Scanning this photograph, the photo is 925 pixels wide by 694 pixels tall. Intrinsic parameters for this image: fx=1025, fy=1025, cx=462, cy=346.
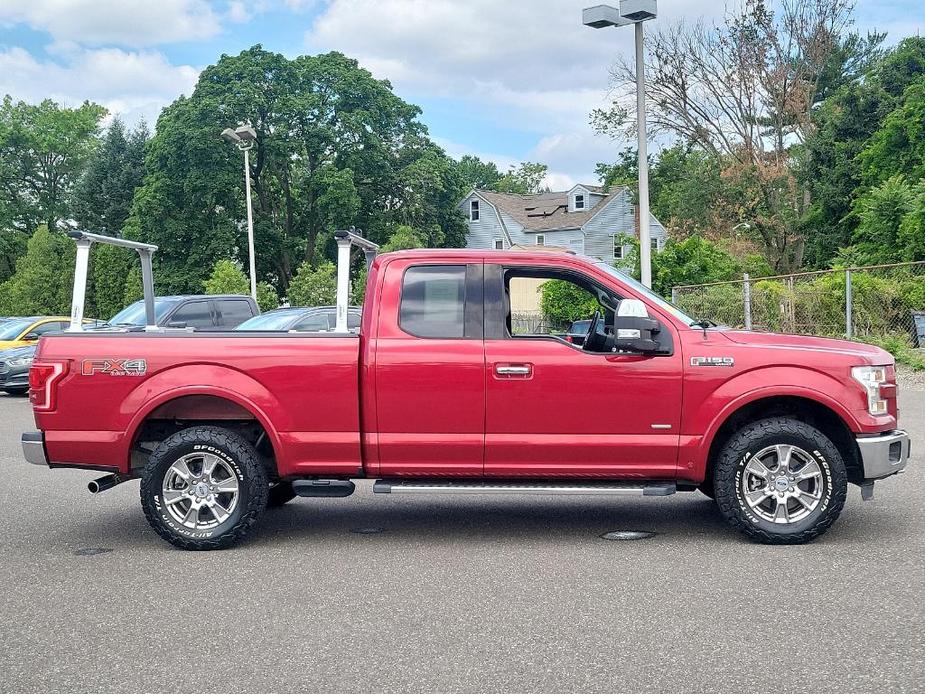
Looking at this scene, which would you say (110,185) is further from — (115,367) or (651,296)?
(651,296)

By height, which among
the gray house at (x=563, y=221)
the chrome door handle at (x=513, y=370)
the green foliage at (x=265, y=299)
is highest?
the gray house at (x=563, y=221)

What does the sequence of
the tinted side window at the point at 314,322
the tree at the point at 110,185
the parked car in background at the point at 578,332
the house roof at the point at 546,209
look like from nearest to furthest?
the parked car in background at the point at 578,332 → the tinted side window at the point at 314,322 → the tree at the point at 110,185 → the house roof at the point at 546,209

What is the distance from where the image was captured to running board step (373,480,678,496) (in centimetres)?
663

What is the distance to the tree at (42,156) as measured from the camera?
73.9 metres

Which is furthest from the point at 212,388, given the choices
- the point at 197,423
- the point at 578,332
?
the point at 578,332

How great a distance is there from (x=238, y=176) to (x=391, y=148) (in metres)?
9.14

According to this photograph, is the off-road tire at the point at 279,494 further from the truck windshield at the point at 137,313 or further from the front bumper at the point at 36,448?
the truck windshield at the point at 137,313

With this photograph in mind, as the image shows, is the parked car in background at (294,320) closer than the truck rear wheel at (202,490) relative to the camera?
No

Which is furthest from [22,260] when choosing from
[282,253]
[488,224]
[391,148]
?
[488,224]

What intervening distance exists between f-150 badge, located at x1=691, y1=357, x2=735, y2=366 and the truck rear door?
4.59 ft

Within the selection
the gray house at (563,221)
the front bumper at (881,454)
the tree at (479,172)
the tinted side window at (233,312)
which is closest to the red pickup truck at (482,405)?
the front bumper at (881,454)

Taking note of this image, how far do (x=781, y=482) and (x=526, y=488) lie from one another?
5.48ft

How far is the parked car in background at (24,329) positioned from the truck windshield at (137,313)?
382 centimetres

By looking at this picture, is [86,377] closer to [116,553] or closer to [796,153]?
[116,553]
